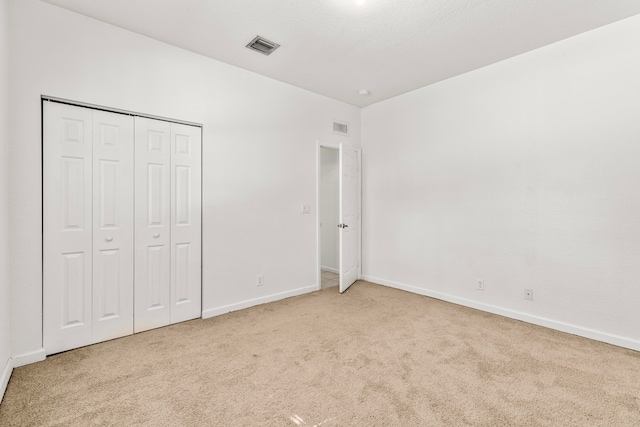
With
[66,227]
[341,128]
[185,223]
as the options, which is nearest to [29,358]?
[66,227]

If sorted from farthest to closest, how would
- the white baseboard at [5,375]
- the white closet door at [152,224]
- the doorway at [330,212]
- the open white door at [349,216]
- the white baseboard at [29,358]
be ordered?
the doorway at [330,212]
the open white door at [349,216]
the white closet door at [152,224]
the white baseboard at [29,358]
the white baseboard at [5,375]

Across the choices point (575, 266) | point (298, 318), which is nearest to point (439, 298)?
point (575, 266)

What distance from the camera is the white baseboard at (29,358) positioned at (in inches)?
87.5

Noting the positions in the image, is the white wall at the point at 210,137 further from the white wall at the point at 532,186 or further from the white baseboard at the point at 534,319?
the white baseboard at the point at 534,319

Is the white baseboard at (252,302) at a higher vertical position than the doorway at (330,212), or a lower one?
lower

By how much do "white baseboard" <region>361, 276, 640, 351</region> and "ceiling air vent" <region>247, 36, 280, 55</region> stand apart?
343cm

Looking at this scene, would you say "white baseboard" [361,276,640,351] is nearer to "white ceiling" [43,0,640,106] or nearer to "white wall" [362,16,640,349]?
"white wall" [362,16,640,349]

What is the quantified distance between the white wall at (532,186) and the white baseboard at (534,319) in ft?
0.04

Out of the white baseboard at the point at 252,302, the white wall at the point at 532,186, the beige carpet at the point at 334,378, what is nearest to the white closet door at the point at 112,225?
the beige carpet at the point at 334,378

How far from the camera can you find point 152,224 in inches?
114

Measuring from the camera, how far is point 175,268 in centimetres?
306

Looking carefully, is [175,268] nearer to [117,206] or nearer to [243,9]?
[117,206]

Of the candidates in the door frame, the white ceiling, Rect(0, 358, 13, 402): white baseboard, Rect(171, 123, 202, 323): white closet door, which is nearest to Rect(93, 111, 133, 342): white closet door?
Rect(171, 123, 202, 323): white closet door

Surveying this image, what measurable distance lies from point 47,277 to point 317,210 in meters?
2.92
